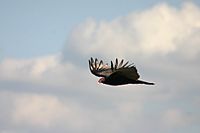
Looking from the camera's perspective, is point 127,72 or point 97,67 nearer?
point 127,72

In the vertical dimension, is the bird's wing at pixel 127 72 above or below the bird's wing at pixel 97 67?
below

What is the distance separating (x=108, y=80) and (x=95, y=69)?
6990 millimetres

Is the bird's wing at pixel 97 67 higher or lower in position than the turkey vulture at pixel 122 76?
higher

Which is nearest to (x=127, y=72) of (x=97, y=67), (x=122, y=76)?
(x=122, y=76)

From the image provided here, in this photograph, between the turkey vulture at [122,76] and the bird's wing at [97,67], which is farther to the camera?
the bird's wing at [97,67]

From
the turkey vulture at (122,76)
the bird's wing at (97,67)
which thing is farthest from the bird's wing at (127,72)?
the bird's wing at (97,67)

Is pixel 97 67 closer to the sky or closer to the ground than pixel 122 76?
closer to the sky

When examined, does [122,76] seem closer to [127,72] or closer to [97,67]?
[127,72]

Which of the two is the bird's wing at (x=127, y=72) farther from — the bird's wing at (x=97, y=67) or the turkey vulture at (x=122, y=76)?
the bird's wing at (x=97, y=67)

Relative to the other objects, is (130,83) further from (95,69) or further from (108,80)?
(95,69)

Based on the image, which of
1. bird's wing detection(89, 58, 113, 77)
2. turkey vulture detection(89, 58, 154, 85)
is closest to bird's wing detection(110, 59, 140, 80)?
turkey vulture detection(89, 58, 154, 85)

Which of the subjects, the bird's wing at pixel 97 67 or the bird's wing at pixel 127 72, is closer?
the bird's wing at pixel 127 72

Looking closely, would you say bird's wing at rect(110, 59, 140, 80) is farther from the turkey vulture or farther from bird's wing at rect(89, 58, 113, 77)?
bird's wing at rect(89, 58, 113, 77)

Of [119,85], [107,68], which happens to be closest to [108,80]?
[119,85]
